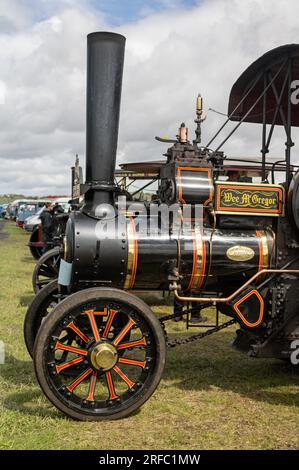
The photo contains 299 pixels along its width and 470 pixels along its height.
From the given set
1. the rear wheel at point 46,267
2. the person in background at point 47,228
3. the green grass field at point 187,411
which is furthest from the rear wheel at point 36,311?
the person in background at point 47,228

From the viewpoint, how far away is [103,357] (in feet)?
11.7

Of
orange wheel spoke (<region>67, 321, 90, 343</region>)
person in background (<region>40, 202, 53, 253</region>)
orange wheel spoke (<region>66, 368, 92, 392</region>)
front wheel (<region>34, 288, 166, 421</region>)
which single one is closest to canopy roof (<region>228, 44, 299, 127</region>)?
front wheel (<region>34, 288, 166, 421</region>)

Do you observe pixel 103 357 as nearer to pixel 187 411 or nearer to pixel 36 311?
pixel 187 411

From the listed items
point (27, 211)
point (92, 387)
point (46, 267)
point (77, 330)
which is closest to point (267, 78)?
point (77, 330)

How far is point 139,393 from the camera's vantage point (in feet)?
11.9

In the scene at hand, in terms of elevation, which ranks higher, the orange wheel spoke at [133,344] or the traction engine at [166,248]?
the traction engine at [166,248]

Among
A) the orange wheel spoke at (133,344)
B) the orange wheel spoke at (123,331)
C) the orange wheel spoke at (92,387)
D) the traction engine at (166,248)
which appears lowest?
the orange wheel spoke at (92,387)

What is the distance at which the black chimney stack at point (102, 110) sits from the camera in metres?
3.92

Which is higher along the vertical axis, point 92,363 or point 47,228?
point 47,228

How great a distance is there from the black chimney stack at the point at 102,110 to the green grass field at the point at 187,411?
4.89 ft

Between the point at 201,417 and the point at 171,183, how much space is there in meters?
1.74

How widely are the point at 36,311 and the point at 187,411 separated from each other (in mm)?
1605

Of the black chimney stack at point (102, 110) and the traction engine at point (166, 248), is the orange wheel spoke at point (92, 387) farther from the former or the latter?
the black chimney stack at point (102, 110)

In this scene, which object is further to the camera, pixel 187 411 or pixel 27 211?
pixel 27 211
